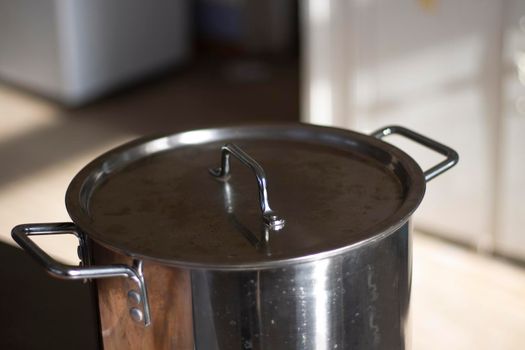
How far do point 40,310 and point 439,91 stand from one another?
59.6 inches

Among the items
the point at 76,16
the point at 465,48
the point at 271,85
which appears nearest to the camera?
the point at 465,48

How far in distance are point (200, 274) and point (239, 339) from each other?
0.07 m

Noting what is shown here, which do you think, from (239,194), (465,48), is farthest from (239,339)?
(465,48)

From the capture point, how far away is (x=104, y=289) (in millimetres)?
856

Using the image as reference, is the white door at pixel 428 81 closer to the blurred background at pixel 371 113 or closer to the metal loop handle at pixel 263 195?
the blurred background at pixel 371 113

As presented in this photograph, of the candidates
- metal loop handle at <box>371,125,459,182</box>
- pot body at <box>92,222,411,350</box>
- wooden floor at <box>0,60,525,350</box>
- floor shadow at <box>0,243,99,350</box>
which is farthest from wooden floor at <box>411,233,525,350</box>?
pot body at <box>92,222,411,350</box>

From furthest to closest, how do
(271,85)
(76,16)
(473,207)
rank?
(271,85), (76,16), (473,207)

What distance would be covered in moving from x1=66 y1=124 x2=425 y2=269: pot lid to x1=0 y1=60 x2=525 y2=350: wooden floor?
0.17 metres

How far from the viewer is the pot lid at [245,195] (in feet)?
2.69

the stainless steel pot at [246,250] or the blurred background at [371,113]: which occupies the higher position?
the stainless steel pot at [246,250]

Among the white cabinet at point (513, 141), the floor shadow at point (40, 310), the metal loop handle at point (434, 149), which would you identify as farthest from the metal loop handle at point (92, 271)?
the white cabinet at point (513, 141)

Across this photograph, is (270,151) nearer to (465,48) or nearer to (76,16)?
(465,48)

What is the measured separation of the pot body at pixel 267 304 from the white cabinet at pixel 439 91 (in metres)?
1.46

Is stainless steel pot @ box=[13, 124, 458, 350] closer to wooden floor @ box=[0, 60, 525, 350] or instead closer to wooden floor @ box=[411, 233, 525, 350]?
wooden floor @ box=[0, 60, 525, 350]
